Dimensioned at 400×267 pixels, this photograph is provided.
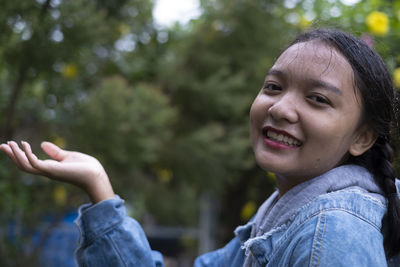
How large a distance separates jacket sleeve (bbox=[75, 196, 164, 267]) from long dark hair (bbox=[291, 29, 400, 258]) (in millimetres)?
611

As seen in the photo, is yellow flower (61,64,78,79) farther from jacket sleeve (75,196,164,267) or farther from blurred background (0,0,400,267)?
jacket sleeve (75,196,164,267)

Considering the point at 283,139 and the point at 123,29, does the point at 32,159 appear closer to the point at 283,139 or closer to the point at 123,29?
the point at 283,139

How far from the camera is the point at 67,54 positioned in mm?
2453

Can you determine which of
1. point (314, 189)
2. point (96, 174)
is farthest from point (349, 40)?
point (96, 174)

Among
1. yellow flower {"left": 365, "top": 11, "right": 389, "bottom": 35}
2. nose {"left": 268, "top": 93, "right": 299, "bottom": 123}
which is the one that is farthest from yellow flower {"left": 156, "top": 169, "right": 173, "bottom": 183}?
nose {"left": 268, "top": 93, "right": 299, "bottom": 123}

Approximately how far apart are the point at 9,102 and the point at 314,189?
2165 mm

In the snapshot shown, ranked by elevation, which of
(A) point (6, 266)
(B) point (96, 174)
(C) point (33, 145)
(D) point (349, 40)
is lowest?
(A) point (6, 266)

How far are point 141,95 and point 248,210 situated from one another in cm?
170

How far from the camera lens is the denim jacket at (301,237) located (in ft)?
Answer: 2.92

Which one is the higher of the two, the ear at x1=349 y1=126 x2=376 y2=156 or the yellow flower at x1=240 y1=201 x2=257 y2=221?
the ear at x1=349 y1=126 x2=376 y2=156

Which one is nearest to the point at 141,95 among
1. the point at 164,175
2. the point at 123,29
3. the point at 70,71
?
the point at 70,71

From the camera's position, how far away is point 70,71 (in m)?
2.94

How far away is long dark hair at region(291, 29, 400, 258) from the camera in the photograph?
3.51 feet

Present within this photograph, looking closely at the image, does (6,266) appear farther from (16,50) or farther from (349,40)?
(349,40)
